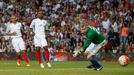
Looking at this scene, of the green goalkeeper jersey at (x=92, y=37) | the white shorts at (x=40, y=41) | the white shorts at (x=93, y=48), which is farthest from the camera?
the white shorts at (x=40, y=41)

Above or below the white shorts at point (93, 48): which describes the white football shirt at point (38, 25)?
above

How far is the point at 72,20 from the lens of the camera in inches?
1324

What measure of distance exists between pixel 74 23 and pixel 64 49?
7.47ft

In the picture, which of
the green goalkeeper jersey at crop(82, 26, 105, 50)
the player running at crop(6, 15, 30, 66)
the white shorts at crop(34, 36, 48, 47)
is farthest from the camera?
the player running at crop(6, 15, 30, 66)

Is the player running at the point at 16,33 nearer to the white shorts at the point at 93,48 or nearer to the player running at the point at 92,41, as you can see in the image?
the white shorts at the point at 93,48

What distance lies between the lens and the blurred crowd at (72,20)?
1246 inches

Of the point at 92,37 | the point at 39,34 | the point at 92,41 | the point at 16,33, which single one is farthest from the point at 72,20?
the point at 92,37

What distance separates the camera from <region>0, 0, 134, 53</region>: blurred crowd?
31.7m

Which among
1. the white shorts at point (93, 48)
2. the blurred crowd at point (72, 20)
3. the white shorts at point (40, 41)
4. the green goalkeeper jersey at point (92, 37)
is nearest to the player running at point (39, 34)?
the white shorts at point (40, 41)

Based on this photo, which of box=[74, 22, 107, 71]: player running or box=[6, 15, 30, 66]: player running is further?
box=[6, 15, 30, 66]: player running

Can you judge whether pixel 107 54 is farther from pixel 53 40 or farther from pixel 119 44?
pixel 53 40

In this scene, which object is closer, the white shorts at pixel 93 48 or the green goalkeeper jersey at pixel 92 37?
the green goalkeeper jersey at pixel 92 37

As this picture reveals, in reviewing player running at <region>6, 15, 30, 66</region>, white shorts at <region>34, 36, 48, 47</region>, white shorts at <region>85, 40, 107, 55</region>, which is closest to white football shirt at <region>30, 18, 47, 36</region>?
white shorts at <region>34, 36, 48, 47</region>

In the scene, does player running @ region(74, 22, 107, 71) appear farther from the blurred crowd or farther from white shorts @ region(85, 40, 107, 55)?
the blurred crowd
